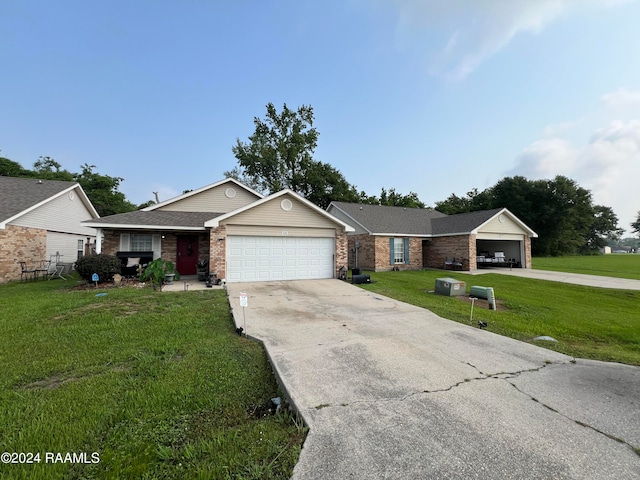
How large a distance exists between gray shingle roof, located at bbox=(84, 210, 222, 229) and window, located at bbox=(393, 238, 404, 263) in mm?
12610

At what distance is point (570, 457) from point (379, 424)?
61.0 inches

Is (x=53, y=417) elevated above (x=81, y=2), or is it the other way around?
(x=81, y=2)

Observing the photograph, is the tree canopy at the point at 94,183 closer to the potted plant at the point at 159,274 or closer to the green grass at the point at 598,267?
the potted plant at the point at 159,274

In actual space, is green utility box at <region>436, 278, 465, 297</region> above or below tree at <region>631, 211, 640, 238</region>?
below

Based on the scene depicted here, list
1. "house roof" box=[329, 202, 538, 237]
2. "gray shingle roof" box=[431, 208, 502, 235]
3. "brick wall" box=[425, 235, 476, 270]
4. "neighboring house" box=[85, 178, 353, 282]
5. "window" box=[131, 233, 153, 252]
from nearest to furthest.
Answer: "neighboring house" box=[85, 178, 353, 282] → "window" box=[131, 233, 153, 252] → "brick wall" box=[425, 235, 476, 270] → "gray shingle roof" box=[431, 208, 502, 235] → "house roof" box=[329, 202, 538, 237]

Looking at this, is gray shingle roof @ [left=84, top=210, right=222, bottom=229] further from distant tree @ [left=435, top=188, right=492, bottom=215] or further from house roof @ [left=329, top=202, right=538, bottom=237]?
distant tree @ [left=435, top=188, right=492, bottom=215]

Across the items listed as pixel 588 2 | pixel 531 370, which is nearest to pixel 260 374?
pixel 531 370

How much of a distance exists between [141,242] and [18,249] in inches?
224

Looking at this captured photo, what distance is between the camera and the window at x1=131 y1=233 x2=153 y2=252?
13.6 metres

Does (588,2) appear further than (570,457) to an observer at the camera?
Yes

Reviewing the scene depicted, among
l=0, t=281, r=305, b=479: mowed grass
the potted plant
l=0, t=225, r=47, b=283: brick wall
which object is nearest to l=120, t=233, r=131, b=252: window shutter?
the potted plant

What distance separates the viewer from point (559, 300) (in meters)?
10.3

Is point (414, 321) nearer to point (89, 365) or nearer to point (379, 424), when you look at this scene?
point (379, 424)

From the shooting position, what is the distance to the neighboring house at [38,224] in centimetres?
1287
